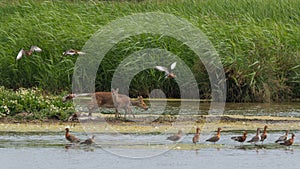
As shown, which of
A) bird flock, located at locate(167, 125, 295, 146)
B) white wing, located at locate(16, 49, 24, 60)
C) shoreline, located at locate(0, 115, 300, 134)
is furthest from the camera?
white wing, located at locate(16, 49, 24, 60)

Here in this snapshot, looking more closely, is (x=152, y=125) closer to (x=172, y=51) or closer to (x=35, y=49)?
(x=35, y=49)

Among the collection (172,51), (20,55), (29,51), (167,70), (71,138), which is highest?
(172,51)

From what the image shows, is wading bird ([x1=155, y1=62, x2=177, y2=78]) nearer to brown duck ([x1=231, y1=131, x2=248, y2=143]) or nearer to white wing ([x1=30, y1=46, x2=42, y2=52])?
white wing ([x1=30, y1=46, x2=42, y2=52])

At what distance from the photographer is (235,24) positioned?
19.2m

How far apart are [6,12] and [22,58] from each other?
4.55 meters

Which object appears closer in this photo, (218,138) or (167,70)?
(218,138)

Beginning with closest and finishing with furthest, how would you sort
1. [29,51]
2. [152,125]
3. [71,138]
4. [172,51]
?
[71,138] → [152,125] → [29,51] → [172,51]

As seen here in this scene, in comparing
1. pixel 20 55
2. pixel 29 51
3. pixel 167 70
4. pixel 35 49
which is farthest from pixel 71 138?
pixel 29 51

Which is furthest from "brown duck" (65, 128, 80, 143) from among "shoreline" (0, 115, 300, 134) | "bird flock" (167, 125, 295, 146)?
"bird flock" (167, 125, 295, 146)

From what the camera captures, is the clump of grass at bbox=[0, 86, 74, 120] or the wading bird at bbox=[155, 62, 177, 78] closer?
the clump of grass at bbox=[0, 86, 74, 120]

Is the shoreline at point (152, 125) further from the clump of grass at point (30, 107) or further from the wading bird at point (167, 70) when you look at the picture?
the wading bird at point (167, 70)

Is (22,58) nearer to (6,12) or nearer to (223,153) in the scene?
(6,12)

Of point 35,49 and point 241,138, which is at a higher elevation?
point 35,49

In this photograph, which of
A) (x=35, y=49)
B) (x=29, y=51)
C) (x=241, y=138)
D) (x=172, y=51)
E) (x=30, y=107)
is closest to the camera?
(x=241, y=138)
